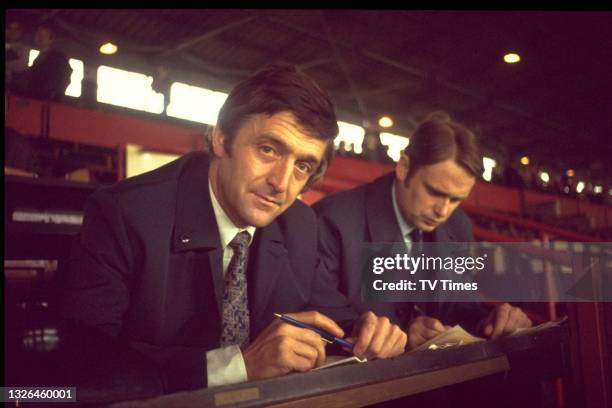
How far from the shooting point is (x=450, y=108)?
28.6 ft

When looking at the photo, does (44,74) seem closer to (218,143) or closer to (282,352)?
(218,143)

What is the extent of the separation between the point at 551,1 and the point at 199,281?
1.22m

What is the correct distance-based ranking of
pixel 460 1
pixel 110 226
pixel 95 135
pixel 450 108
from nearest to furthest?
pixel 110 226
pixel 460 1
pixel 95 135
pixel 450 108

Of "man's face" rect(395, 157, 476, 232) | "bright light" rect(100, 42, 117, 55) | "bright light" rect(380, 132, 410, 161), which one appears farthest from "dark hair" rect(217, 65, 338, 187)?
"bright light" rect(380, 132, 410, 161)

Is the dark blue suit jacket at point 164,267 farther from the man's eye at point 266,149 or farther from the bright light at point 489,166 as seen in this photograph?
the bright light at point 489,166

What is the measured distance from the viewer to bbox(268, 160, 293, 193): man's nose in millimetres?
953

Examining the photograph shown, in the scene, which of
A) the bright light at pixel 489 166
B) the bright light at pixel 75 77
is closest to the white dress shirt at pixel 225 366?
the bright light at pixel 75 77

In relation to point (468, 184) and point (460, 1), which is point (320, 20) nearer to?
point (460, 1)

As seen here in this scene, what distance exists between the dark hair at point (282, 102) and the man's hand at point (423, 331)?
1.35ft

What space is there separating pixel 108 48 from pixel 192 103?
4.01 ft

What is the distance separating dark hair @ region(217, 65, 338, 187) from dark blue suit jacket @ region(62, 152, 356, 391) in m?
0.11

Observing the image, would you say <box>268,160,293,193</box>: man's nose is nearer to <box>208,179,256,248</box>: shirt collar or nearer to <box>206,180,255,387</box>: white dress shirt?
<box>208,179,256,248</box>: shirt collar

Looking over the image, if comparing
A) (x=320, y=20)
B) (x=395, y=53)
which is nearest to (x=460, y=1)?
(x=320, y=20)

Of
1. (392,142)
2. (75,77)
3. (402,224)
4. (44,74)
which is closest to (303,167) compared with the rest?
(402,224)
